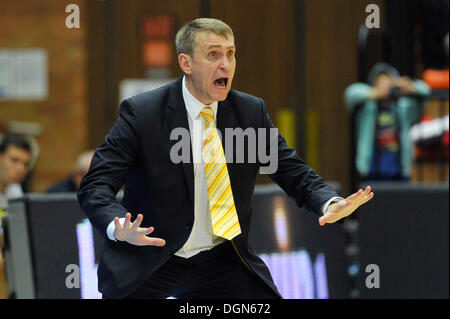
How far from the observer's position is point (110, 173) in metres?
3.57

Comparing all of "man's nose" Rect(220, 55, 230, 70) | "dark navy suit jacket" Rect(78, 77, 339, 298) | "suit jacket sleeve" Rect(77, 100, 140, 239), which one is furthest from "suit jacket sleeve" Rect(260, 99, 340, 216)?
"suit jacket sleeve" Rect(77, 100, 140, 239)

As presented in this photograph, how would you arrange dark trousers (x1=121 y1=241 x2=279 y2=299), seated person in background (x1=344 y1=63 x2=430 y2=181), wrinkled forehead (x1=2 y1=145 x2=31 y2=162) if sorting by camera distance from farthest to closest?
seated person in background (x1=344 y1=63 x2=430 y2=181), wrinkled forehead (x1=2 y1=145 x2=31 y2=162), dark trousers (x1=121 y1=241 x2=279 y2=299)

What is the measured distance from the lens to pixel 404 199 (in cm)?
640

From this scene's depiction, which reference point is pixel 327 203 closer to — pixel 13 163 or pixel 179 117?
pixel 179 117

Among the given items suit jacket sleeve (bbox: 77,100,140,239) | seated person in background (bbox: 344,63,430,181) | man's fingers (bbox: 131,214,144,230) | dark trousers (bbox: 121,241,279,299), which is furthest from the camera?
seated person in background (bbox: 344,63,430,181)

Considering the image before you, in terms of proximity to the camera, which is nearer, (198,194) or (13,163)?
(198,194)

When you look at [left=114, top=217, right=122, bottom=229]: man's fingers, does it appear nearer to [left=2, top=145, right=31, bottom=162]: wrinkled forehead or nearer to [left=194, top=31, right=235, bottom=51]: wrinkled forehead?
[left=194, top=31, right=235, bottom=51]: wrinkled forehead

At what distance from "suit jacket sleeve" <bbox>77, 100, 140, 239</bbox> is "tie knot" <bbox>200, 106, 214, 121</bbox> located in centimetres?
29

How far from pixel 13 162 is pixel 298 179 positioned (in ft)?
11.4

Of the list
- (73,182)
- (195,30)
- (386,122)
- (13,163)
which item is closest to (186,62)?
(195,30)

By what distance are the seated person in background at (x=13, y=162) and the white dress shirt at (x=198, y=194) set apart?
3.09 meters

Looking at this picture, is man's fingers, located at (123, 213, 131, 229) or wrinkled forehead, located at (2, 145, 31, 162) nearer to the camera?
man's fingers, located at (123, 213, 131, 229)

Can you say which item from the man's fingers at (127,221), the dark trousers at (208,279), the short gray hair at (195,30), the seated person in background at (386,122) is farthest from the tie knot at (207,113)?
the seated person in background at (386,122)

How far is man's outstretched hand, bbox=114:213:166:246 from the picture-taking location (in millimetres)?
3324
